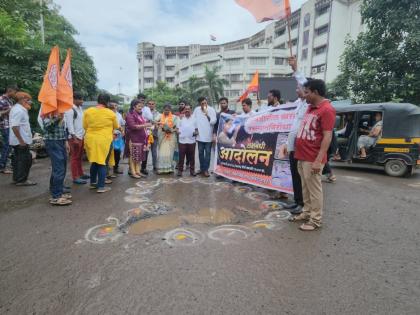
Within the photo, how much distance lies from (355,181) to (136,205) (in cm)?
519

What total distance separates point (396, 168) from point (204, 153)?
520 cm

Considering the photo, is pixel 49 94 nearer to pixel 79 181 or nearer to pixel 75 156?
pixel 75 156

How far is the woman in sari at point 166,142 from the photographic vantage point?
259 inches

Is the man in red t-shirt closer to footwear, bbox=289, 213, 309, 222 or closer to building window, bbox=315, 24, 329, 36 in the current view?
footwear, bbox=289, 213, 309, 222

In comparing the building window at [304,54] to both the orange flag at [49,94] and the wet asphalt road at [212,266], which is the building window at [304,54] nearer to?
the wet asphalt road at [212,266]

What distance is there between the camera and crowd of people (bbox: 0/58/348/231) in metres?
3.43

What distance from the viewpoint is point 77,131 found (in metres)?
5.58

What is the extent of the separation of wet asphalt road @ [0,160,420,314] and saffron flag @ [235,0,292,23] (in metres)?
2.96

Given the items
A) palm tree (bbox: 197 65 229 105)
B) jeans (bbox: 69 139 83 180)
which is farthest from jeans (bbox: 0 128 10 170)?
palm tree (bbox: 197 65 229 105)

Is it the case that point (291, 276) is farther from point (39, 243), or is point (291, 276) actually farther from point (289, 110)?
point (289, 110)

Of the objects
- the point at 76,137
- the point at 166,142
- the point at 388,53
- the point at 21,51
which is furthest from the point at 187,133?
the point at 388,53

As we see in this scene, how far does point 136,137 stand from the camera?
6.10 meters

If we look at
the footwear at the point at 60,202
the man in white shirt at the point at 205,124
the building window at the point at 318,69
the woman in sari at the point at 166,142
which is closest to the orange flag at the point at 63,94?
the footwear at the point at 60,202

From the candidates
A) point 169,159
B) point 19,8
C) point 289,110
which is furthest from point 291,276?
point 19,8
